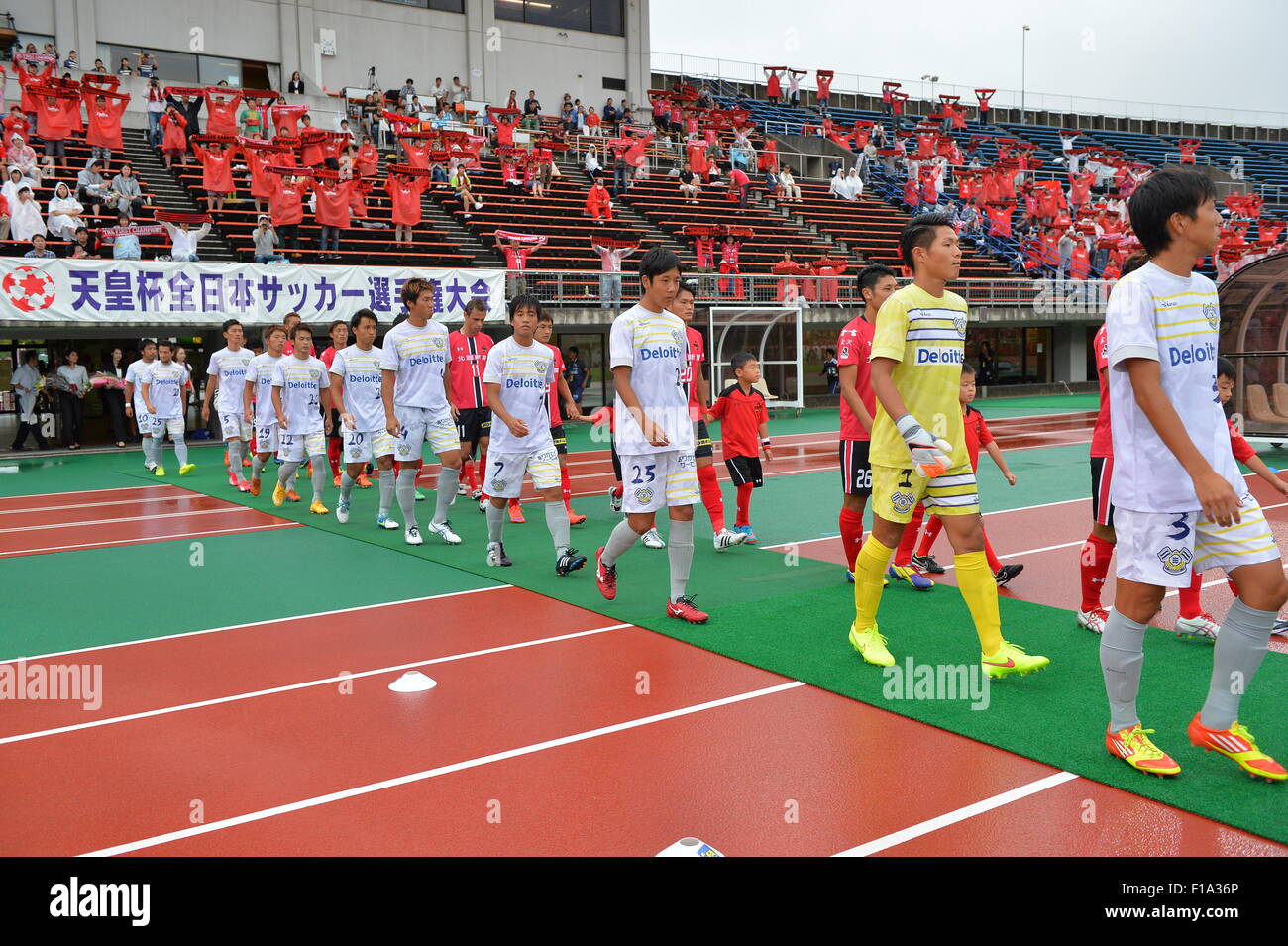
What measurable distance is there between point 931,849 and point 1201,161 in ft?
169

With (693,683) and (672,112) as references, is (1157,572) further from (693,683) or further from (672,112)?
(672,112)

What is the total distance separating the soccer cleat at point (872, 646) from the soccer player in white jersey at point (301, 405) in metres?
7.43

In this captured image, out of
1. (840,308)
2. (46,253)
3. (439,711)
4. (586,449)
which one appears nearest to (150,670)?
(439,711)

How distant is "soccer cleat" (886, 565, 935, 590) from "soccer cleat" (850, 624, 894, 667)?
158 centimetres

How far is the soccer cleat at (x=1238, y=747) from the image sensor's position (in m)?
3.76

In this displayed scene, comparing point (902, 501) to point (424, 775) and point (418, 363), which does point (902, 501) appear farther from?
point (418, 363)

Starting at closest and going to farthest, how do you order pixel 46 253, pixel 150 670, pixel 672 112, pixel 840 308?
1. pixel 150 670
2. pixel 46 253
3. pixel 840 308
4. pixel 672 112

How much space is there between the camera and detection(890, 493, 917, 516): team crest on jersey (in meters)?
5.05

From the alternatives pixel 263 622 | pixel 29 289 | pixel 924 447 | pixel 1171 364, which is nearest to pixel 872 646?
pixel 924 447

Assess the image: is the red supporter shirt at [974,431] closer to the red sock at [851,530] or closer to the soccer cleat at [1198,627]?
the red sock at [851,530]

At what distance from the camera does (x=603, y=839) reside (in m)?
3.52

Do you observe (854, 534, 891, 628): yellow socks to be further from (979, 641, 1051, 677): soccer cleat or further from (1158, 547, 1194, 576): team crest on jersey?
(1158, 547, 1194, 576): team crest on jersey

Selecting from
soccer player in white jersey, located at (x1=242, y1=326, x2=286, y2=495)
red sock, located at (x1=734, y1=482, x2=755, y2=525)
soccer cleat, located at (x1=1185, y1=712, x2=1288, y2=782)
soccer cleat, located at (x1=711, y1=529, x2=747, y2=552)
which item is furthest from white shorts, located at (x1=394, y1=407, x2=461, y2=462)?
soccer cleat, located at (x1=1185, y1=712, x2=1288, y2=782)

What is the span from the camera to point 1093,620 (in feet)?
19.3
